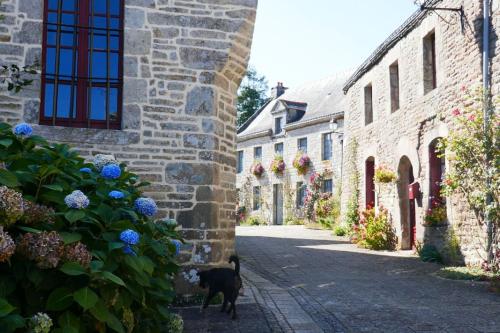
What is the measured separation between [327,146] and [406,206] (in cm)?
1075

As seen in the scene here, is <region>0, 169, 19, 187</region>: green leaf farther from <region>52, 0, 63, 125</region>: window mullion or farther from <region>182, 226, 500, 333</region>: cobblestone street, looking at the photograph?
<region>52, 0, 63, 125</region>: window mullion

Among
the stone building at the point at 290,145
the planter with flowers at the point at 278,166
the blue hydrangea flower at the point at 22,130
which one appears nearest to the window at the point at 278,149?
the stone building at the point at 290,145

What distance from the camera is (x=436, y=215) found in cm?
1020

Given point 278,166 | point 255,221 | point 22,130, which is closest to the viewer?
point 22,130

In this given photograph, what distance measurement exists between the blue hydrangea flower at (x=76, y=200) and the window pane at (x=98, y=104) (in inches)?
148

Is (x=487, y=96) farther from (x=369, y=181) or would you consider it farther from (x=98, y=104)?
(x=369, y=181)

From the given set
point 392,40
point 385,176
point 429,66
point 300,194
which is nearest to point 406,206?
point 385,176

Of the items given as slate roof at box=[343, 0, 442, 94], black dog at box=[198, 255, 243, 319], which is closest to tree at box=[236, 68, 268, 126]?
slate roof at box=[343, 0, 442, 94]

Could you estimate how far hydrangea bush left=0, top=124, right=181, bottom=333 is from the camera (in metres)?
2.38

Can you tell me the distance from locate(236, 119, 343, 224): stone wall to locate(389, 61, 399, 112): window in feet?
25.0

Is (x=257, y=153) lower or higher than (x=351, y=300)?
higher

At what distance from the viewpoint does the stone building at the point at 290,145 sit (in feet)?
73.9

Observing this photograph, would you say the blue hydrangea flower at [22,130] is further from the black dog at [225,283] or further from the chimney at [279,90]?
the chimney at [279,90]

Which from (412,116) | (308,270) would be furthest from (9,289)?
(412,116)
